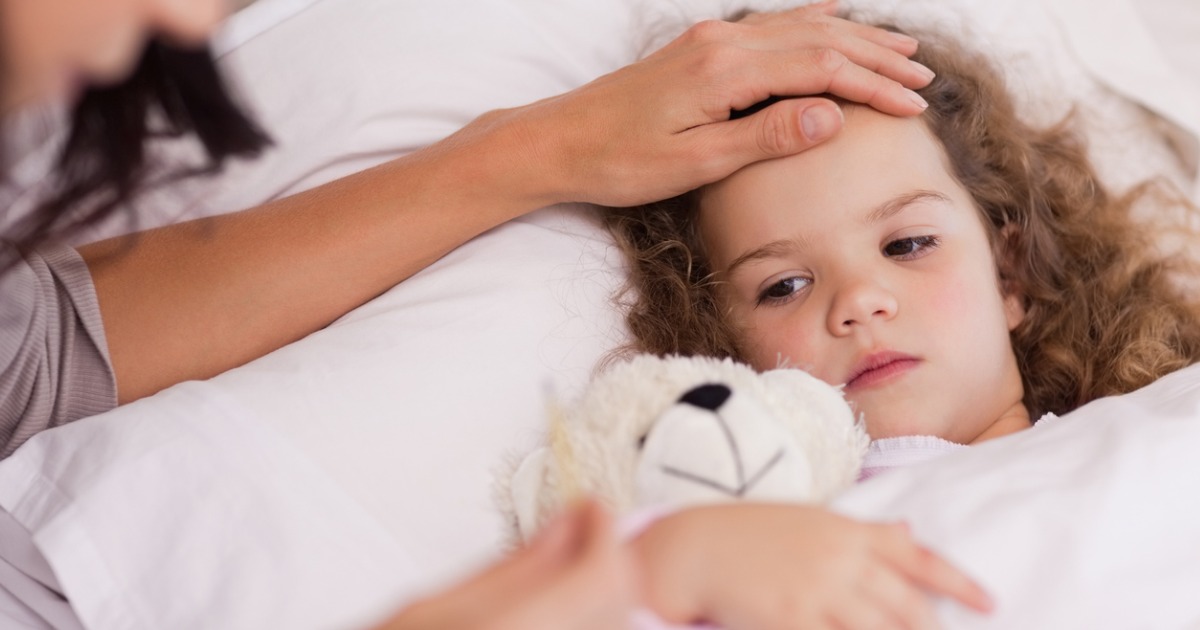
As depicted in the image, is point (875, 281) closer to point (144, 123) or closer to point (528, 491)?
point (528, 491)

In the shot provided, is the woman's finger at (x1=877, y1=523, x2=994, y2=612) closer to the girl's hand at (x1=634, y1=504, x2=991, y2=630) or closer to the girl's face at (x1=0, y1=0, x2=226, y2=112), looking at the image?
the girl's hand at (x1=634, y1=504, x2=991, y2=630)

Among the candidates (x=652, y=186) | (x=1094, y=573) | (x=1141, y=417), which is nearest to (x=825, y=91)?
(x=652, y=186)

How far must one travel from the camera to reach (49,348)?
0.98m

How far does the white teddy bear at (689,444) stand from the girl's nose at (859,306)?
0.15m

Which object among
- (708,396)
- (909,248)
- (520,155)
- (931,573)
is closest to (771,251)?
(909,248)

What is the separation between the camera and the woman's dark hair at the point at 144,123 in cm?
70

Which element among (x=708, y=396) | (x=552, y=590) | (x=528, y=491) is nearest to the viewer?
(x=552, y=590)

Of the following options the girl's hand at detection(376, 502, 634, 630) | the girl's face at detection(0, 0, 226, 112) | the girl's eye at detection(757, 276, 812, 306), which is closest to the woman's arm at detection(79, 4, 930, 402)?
the girl's eye at detection(757, 276, 812, 306)

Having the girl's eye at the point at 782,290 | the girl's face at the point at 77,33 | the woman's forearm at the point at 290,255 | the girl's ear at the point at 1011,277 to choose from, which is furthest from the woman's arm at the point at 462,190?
the girl's face at the point at 77,33

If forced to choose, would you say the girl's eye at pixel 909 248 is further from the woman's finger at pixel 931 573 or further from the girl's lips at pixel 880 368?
the woman's finger at pixel 931 573

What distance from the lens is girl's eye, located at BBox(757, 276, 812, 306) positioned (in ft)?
3.75

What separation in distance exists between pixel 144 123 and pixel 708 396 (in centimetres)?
43

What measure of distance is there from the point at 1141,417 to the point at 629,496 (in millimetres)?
437

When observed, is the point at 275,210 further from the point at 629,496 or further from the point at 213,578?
the point at 629,496
